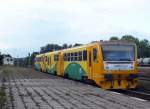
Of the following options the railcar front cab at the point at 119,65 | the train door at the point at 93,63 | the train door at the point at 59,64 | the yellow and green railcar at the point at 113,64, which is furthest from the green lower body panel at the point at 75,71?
the railcar front cab at the point at 119,65

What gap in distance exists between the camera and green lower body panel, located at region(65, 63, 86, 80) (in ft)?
110

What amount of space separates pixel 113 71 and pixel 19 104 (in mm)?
11153

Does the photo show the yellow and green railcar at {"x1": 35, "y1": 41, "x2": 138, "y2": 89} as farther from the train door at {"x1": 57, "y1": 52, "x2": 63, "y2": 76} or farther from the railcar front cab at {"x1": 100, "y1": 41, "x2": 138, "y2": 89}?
the train door at {"x1": 57, "y1": 52, "x2": 63, "y2": 76}

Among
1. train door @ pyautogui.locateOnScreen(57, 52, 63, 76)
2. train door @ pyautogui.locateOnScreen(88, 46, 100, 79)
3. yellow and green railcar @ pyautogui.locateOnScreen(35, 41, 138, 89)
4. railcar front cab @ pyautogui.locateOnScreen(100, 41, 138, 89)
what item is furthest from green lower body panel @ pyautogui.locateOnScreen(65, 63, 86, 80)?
railcar front cab @ pyautogui.locateOnScreen(100, 41, 138, 89)

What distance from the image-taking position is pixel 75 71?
35.9 m

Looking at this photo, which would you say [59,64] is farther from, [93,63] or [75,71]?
[93,63]

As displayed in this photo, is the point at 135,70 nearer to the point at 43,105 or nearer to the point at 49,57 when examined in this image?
the point at 43,105

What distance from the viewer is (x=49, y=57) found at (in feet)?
187

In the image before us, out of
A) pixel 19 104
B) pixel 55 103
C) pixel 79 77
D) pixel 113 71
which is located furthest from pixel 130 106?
pixel 79 77

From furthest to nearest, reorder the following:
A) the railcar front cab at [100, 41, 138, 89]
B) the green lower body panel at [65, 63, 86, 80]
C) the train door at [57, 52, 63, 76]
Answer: the train door at [57, 52, 63, 76] < the green lower body panel at [65, 63, 86, 80] < the railcar front cab at [100, 41, 138, 89]

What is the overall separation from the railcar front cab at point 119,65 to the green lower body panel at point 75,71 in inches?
→ 180

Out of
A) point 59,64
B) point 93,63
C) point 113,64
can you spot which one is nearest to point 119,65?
point 113,64

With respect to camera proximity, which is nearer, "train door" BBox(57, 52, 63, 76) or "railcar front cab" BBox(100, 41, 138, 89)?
"railcar front cab" BBox(100, 41, 138, 89)

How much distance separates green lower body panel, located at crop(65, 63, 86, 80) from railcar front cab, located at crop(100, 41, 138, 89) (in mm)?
4575
